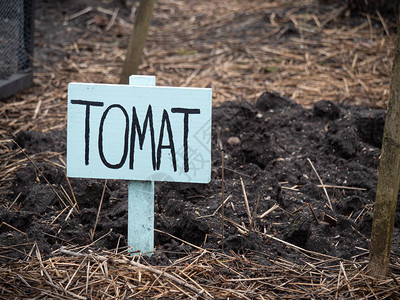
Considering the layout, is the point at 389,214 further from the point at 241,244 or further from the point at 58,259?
the point at 58,259

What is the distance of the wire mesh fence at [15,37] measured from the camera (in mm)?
4500

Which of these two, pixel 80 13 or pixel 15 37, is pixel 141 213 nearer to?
pixel 15 37

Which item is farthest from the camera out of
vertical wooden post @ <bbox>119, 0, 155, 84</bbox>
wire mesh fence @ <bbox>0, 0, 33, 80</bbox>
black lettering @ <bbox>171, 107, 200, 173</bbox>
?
wire mesh fence @ <bbox>0, 0, 33, 80</bbox>

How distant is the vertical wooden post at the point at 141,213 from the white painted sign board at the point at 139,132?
8 cm

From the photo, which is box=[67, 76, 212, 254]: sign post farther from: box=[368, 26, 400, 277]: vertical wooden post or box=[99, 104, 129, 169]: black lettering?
box=[368, 26, 400, 277]: vertical wooden post

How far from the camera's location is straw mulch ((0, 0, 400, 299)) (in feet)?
6.58

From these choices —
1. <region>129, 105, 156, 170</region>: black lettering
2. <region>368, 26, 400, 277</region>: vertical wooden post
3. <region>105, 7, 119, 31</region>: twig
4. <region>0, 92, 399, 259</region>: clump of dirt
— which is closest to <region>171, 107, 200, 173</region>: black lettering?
<region>129, 105, 156, 170</region>: black lettering

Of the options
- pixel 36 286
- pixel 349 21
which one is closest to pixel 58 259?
pixel 36 286

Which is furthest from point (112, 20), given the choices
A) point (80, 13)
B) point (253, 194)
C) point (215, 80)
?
point (253, 194)

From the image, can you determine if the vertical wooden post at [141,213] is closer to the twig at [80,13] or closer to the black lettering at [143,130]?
the black lettering at [143,130]

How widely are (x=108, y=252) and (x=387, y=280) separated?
45.7 inches

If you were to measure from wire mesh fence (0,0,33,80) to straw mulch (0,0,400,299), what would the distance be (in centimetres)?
26

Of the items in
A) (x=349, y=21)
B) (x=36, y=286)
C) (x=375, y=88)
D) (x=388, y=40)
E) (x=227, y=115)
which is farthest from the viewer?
(x=349, y=21)

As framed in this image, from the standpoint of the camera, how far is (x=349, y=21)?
6449 millimetres
